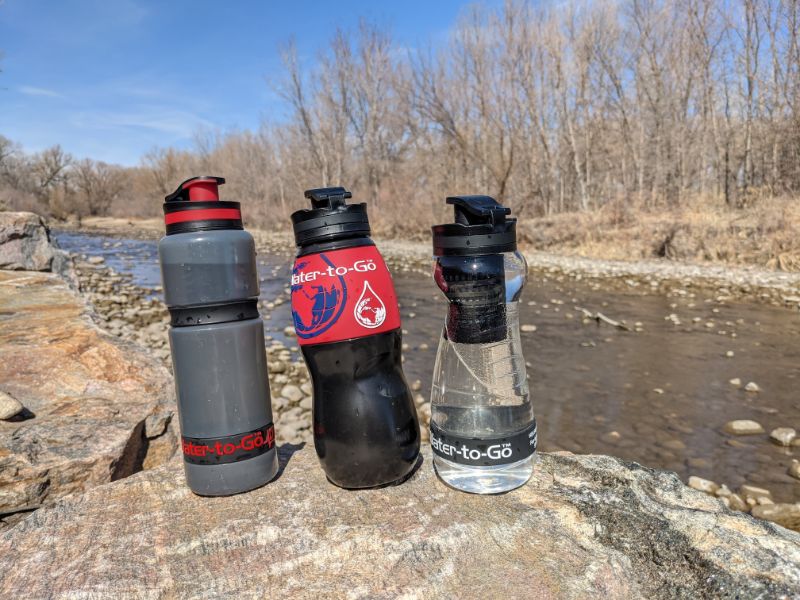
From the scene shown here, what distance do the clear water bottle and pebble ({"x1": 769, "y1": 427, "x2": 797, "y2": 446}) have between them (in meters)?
3.59

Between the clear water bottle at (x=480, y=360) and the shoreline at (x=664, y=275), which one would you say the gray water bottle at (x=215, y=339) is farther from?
the shoreline at (x=664, y=275)

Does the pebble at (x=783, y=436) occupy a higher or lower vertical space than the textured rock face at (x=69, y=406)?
lower

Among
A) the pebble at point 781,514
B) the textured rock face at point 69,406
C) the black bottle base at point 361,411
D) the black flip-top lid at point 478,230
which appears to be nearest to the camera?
the black flip-top lid at point 478,230

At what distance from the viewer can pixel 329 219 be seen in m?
1.30

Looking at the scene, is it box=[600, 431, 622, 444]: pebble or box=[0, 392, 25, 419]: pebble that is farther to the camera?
box=[600, 431, 622, 444]: pebble

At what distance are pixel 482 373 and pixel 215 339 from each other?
66 cm

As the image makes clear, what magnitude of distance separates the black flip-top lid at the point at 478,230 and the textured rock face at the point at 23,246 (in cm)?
564

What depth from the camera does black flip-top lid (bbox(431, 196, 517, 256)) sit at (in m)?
1.25

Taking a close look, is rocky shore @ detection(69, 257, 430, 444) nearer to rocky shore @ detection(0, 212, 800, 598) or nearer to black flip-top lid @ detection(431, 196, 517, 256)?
rocky shore @ detection(0, 212, 800, 598)

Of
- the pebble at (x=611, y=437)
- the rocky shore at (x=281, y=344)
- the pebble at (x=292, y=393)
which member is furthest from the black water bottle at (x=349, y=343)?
the pebble at (x=292, y=393)

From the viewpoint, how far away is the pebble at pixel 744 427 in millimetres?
4242

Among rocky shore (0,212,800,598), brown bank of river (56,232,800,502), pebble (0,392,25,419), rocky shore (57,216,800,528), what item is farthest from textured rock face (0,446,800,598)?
brown bank of river (56,232,800,502)

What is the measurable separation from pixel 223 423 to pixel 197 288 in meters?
0.34

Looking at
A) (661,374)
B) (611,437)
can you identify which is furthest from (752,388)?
(611,437)
